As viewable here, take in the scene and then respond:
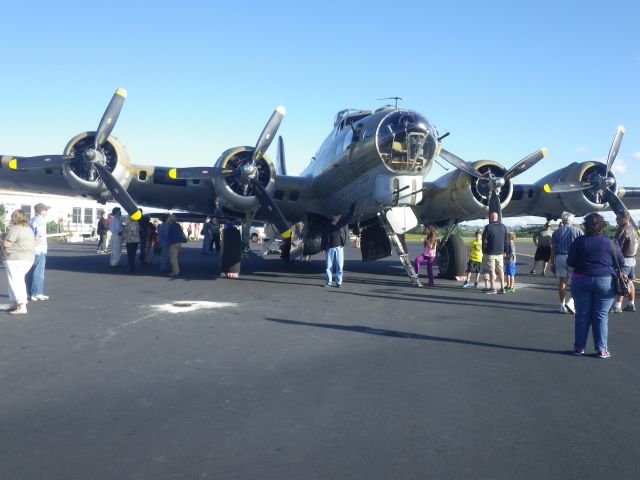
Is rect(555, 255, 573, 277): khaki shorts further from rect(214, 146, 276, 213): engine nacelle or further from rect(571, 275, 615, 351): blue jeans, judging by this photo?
rect(214, 146, 276, 213): engine nacelle

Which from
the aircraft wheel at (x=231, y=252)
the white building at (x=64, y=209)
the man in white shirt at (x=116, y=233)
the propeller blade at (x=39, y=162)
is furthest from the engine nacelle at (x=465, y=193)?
the white building at (x=64, y=209)

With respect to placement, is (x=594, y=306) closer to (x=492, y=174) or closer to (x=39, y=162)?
(x=492, y=174)

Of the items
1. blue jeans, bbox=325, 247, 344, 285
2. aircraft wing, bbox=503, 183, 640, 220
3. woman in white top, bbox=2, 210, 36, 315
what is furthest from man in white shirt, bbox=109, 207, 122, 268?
aircraft wing, bbox=503, 183, 640, 220

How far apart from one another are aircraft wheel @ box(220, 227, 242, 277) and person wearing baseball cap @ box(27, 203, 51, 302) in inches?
199

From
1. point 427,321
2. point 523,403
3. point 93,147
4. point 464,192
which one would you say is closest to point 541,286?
point 464,192

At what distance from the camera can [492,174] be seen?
14.2m

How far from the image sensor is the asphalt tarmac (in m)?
3.27

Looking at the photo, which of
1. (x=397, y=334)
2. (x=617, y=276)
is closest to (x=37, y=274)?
(x=397, y=334)

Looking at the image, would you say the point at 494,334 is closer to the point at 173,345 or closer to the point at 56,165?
the point at 173,345

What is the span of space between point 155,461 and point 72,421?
39.7 inches

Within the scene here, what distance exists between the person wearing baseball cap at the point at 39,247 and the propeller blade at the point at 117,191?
3.55m

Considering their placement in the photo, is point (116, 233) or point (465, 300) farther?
point (116, 233)

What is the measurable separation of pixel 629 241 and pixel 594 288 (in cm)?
406

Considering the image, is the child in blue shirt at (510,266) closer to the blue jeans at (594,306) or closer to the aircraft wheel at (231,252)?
the blue jeans at (594,306)
